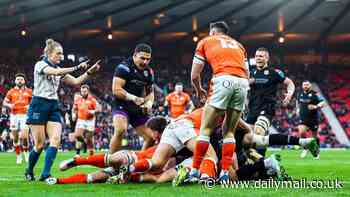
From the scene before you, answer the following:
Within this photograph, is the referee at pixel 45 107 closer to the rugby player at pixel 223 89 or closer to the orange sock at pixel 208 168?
the rugby player at pixel 223 89

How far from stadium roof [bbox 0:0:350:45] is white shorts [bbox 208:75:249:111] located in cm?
2698

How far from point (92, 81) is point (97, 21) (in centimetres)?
439

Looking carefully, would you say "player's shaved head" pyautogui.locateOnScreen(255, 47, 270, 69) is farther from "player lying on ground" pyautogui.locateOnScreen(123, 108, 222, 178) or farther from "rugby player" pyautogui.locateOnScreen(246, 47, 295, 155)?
"player lying on ground" pyautogui.locateOnScreen(123, 108, 222, 178)

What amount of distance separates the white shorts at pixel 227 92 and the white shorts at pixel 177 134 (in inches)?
21.4

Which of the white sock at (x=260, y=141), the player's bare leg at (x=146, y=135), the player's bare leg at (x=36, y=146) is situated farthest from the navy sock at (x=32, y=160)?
the white sock at (x=260, y=141)

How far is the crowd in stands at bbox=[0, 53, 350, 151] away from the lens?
33219mm

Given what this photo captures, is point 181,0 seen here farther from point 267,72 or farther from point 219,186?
point 219,186

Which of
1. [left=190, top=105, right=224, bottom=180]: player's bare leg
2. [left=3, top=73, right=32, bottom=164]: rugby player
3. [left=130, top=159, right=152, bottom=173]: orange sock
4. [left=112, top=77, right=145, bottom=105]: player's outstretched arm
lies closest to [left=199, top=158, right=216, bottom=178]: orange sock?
[left=190, top=105, right=224, bottom=180]: player's bare leg

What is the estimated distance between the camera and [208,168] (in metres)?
7.91

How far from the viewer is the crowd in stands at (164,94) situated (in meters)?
33.2

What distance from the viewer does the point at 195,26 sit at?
4216cm

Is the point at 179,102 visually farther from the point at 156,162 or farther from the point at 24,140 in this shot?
the point at 156,162

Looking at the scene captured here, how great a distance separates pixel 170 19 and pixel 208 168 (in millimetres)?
33066

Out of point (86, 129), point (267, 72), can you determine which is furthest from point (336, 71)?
point (267, 72)
